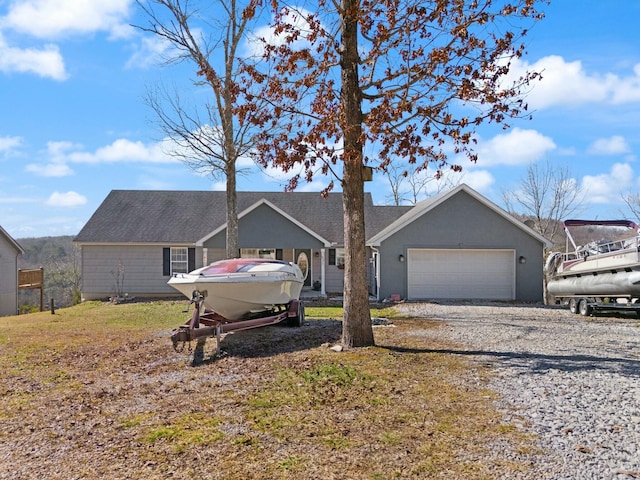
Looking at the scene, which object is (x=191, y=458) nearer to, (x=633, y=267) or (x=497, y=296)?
(x=633, y=267)

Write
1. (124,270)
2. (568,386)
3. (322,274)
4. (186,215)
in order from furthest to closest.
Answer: (186,215)
(124,270)
(322,274)
(568,386)

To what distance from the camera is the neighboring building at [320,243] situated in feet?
71.3

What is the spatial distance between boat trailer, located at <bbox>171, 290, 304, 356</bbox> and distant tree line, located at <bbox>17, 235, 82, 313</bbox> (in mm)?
17117

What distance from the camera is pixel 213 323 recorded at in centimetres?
1164

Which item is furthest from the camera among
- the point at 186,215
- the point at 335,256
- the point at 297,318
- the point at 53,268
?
the point at 53,268

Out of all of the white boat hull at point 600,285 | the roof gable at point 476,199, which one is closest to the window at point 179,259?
the roof gable at point 476,199

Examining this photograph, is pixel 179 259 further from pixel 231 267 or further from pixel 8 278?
pixel 231 267

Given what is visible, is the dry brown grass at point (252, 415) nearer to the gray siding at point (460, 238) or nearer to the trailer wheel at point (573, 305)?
the trailer wheel at point (573, 305)

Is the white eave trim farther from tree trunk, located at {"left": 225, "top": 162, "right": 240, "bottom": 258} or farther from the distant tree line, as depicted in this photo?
the distant tree line

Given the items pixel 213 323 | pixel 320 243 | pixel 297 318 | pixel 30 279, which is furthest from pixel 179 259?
pixel 213 323

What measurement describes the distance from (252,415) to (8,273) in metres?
27.3

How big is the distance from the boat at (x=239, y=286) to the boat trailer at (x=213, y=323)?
0.59ft

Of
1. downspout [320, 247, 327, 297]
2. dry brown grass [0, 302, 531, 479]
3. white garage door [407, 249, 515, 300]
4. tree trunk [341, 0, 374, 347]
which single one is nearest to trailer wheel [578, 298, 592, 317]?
white garage door [407, 249, 515, 300]

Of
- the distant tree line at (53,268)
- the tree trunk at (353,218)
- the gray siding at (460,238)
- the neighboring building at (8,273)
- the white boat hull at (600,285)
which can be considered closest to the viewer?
the tree trunk at (353,218)
